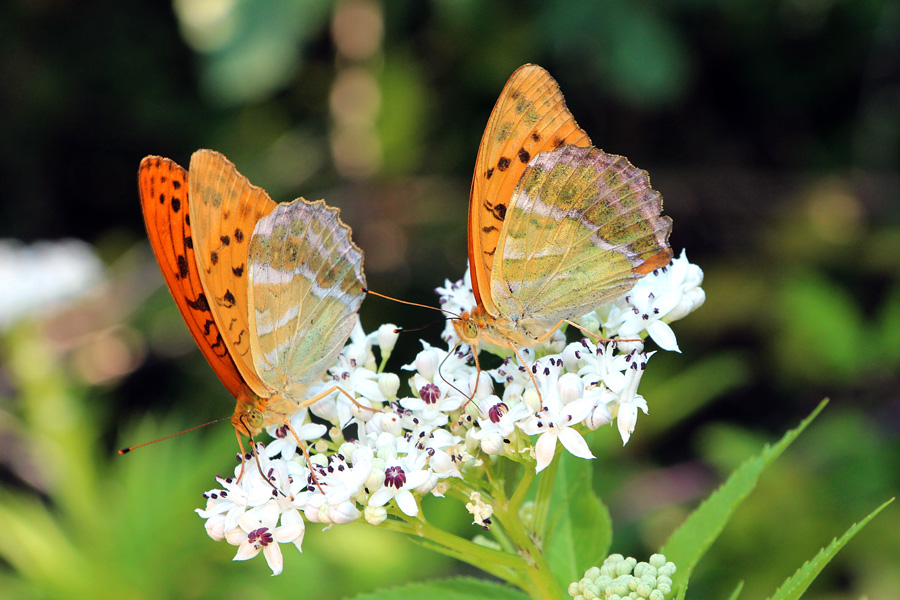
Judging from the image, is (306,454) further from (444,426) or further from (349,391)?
(444,426)

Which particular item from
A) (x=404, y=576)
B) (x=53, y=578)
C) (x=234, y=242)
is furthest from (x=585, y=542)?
(x=53, y=578)

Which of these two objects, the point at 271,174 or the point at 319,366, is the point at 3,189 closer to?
the point at 271,174

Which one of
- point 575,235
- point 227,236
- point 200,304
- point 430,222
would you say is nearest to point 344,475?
point 200,304

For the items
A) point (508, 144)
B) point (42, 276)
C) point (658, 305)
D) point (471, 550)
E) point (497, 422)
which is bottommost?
point (471, 550)

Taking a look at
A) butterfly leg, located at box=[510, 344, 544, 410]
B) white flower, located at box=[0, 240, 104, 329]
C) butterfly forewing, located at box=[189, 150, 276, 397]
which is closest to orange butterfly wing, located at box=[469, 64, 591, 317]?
butterfly leg, located at box=[510, 344, 544, 410]

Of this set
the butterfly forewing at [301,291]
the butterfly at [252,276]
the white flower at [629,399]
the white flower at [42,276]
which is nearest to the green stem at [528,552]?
the white flower at [629,399]

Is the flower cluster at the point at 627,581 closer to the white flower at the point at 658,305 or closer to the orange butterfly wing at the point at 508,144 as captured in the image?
the white flower at the point at 658,305
